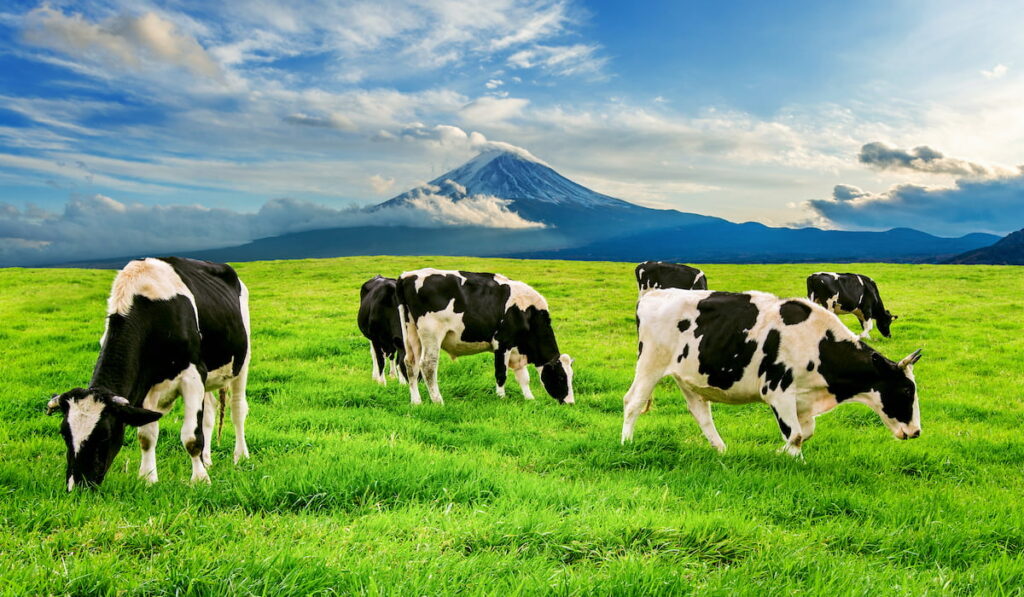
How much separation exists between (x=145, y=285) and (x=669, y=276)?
766 inches

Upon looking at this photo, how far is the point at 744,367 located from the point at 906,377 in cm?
189

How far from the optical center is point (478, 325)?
10.6 meters

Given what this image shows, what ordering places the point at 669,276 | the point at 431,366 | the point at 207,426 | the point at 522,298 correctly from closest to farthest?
the point at 207,426, the point at 431,366, the point at 522,298, the point at 669,276

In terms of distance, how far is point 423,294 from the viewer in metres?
10.6

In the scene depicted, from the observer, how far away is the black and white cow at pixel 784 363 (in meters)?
7.00

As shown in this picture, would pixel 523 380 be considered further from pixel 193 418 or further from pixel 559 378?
pixel 193 418

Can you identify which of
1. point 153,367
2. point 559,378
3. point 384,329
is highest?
point 153,367

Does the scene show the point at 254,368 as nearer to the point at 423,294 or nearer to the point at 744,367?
the point at 423,294

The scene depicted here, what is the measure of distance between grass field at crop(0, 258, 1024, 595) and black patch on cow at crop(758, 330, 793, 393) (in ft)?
2.90

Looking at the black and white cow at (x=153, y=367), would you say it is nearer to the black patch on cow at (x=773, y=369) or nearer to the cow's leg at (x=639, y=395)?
the cow's leg at (x=639, y=395)

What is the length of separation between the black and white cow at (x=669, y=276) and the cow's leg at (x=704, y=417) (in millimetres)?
14443

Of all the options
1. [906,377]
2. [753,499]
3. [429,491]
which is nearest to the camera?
[429,491]

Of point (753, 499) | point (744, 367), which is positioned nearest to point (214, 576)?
point (753, 499)

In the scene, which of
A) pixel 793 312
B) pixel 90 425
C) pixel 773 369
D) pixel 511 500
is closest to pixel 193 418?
pixel 90 425
